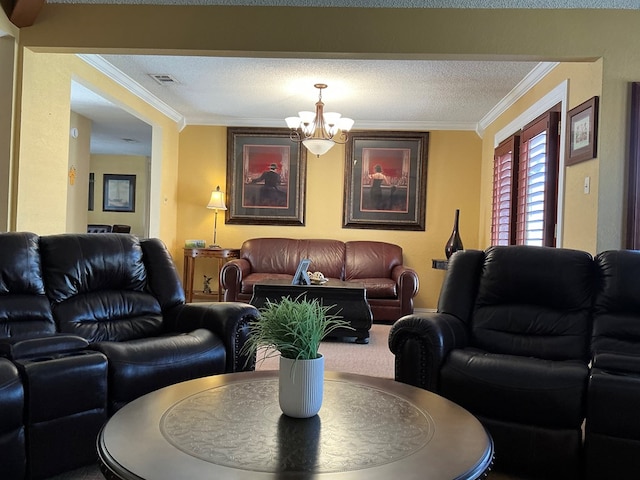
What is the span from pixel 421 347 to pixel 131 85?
426 centimetres

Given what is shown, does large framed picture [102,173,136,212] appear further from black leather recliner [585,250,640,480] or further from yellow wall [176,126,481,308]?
black leather recliner [585,250,640,480]

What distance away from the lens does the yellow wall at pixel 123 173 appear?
10.6 metres

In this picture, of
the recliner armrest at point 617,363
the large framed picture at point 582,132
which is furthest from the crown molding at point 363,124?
the recliner armrest at point 617,363

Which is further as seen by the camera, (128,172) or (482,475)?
(128,172)

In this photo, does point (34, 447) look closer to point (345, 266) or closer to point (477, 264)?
point (477, 264)

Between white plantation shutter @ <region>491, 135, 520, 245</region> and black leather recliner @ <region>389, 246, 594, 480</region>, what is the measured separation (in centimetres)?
237

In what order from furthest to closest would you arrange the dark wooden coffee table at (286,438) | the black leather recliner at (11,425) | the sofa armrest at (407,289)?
the sofa armrest at (407,289)
the black leather recliner at (11,425)
the dark wooden coffee table at (286,438)

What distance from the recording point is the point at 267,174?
685 centimetres

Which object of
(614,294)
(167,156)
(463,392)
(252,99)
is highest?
(252,99)

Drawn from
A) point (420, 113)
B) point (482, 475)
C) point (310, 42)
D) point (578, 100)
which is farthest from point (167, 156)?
point (482, 475)

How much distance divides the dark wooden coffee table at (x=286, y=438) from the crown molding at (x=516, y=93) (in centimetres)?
353

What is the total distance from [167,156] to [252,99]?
1.51m

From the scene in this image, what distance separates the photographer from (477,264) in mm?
2969

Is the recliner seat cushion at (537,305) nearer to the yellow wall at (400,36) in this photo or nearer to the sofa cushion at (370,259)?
the yellow wall at (400,36)
